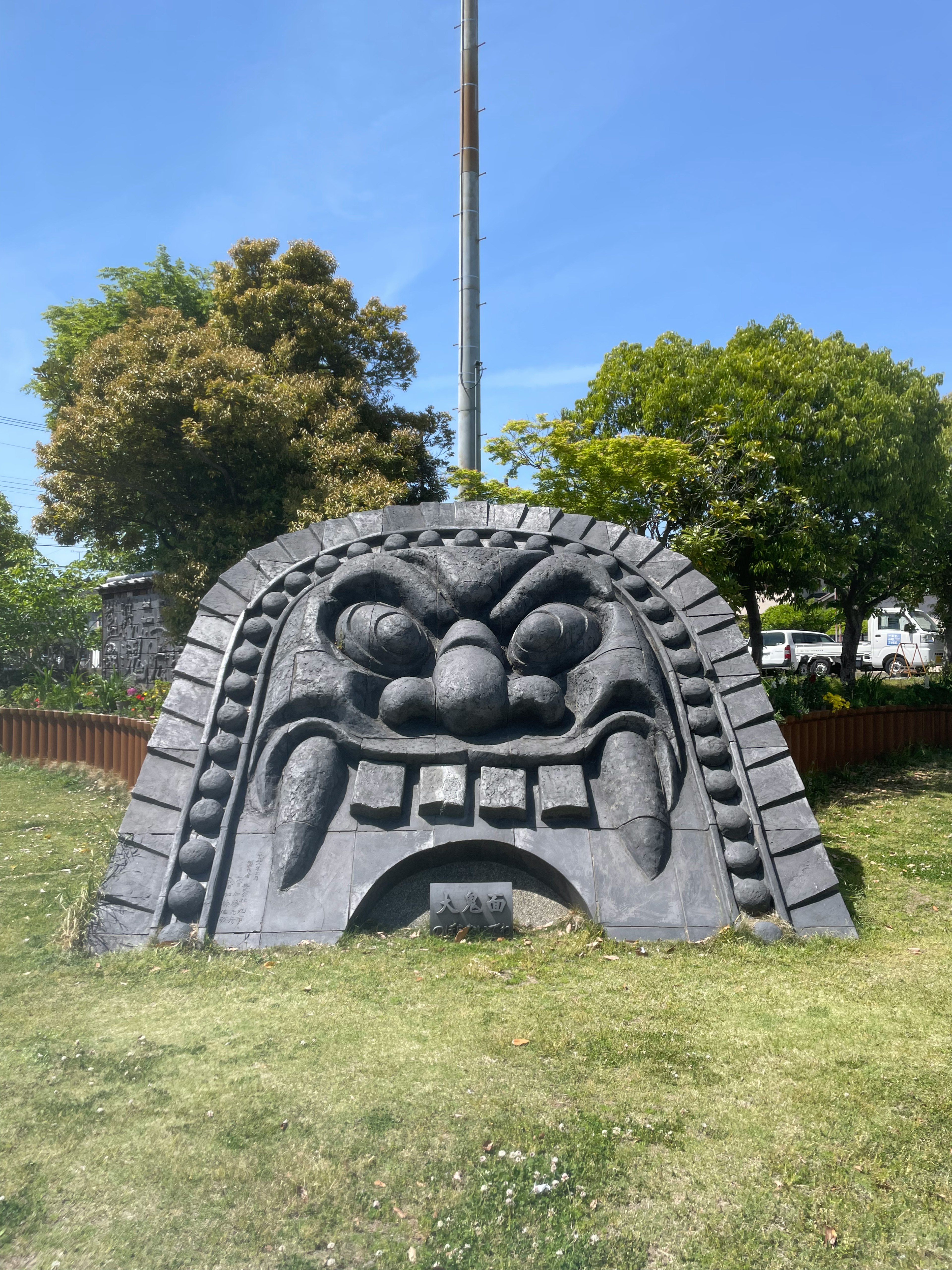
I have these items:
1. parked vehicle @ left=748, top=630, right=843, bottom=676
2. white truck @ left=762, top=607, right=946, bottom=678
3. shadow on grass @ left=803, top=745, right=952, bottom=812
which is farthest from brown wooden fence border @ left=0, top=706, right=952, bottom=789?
parked vehicle @ left=748, top=630, right=843, bottom=676

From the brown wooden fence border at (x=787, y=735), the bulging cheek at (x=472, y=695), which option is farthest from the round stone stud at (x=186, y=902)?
the brown wooden fence border at (x=787, y=735)

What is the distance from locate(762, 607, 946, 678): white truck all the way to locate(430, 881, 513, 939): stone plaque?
62.1 ft

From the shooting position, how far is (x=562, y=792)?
6.04m

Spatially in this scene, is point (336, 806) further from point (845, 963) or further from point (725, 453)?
point (725, 453)

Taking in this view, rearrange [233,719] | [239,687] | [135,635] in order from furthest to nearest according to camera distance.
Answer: [135,635], [239,687], [233,719]

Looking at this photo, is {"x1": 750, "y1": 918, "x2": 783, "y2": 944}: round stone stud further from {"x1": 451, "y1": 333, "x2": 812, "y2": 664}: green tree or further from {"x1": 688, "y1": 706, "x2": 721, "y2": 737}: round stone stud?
{"x1": 451, "y1": 333, "x2": 812, "y2": 664}: green tree

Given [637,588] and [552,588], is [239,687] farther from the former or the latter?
[637,588]

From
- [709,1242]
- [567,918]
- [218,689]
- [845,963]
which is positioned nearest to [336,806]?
[218,689]

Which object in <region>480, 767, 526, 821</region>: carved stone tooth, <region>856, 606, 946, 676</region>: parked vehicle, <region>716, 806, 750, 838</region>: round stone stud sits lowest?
<region>716, 806, 750, 838</region>: round stone stud

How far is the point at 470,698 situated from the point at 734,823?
194 cm

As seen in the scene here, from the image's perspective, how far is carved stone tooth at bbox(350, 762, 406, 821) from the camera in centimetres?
591

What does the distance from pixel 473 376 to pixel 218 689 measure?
8813 mm

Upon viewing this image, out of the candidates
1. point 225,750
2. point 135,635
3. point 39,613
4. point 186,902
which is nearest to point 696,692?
point 225,750

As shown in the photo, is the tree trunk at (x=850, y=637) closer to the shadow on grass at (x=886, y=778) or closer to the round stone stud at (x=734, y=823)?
the shadow on grass at (x=886, y=778)
